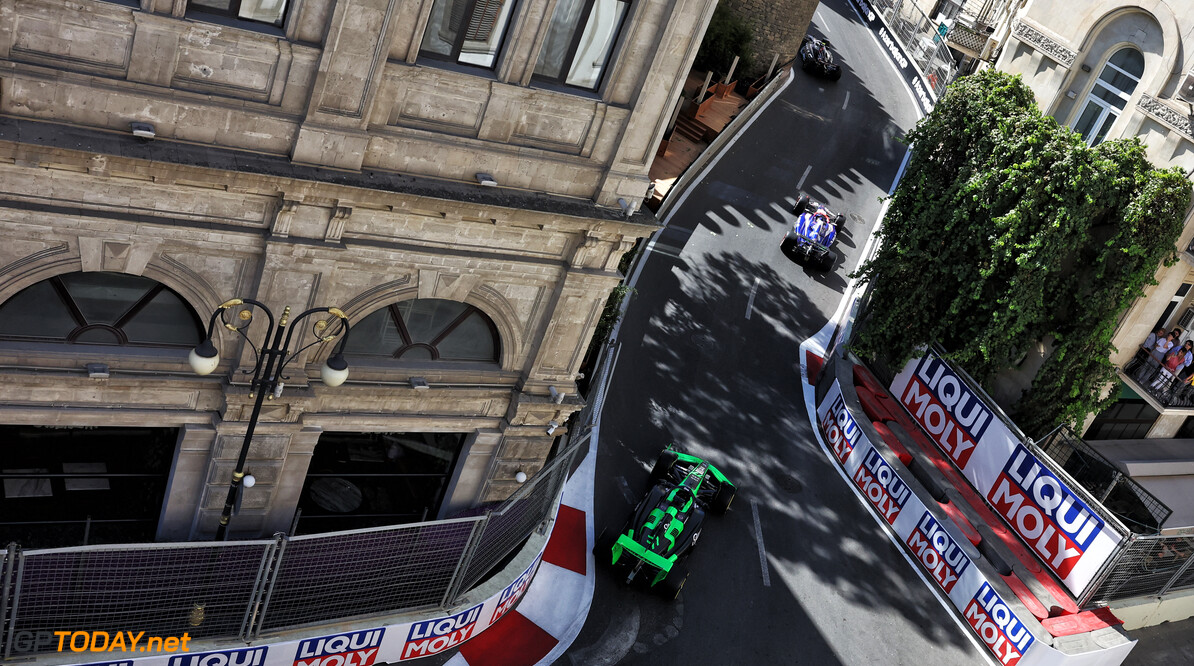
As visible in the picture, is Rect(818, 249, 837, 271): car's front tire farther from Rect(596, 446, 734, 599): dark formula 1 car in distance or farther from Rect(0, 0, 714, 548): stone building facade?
Rect(0, 0, 714, 548): stone building facade

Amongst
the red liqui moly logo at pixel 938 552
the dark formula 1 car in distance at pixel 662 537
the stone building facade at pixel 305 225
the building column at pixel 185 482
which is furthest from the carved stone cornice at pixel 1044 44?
the building column at pixel 185 482

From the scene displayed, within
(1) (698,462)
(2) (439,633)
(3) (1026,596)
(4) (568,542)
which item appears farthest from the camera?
(1) (698,462)

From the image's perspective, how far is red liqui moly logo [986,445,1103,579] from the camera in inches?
882

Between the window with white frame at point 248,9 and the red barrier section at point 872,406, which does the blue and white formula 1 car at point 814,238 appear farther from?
the window with white frame at point 248,9

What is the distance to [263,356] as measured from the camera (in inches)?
558

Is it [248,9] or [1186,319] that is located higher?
[248,9]

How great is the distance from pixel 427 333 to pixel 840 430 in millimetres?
13122

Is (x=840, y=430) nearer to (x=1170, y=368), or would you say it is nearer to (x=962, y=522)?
(x=962, y=522)

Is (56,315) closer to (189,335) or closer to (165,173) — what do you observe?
(189,335)

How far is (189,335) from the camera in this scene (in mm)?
15094

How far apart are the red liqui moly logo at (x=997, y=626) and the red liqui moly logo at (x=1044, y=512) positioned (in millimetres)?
1843

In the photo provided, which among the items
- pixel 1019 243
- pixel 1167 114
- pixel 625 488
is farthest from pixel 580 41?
pixel 1167 114

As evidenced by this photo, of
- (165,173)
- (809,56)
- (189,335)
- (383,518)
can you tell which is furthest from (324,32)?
(809,56)

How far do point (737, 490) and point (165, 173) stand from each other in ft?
49.6
